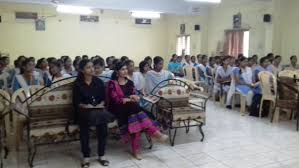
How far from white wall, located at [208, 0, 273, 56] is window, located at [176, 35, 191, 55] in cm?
156

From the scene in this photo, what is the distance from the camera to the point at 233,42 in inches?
377

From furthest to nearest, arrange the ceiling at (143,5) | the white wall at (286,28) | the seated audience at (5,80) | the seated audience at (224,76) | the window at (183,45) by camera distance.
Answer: the window at (183,45)
the ceiling at (143,5)
the white wall at (286,28)
the seated audience at (224,76)
the seated audience at (5,80)

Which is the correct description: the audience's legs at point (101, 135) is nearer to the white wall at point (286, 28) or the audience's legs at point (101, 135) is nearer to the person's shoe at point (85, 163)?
the person's shoe at point (85, 163)

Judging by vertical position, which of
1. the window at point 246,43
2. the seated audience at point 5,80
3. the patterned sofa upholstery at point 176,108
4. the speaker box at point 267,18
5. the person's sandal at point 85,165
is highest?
the speaker box at point 267,18

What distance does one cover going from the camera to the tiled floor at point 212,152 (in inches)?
134

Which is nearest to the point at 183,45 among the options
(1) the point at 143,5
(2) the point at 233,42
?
(2) the point at 233,42

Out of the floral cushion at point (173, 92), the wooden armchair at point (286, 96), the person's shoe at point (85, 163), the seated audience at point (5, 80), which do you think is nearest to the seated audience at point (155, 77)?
the floral cushion at point (173, 92)

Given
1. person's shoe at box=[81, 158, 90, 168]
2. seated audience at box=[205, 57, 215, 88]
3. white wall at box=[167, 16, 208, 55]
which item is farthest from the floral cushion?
white wall at box=[167, 16, 208, 55]

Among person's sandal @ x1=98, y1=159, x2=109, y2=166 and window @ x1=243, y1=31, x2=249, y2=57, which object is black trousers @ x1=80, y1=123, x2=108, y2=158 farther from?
window @ x1=243, y1=31, x2=249, y2=57

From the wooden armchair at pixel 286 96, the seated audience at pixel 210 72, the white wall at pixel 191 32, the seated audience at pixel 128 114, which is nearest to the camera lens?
the seated audience at pixel 128 114

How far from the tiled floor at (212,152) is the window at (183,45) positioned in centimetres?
759

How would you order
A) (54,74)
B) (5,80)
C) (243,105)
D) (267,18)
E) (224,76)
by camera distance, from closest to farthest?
(54,74) → (5,80) → (243,105) → (224,76) → (267,18)

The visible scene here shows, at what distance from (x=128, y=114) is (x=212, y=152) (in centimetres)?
118

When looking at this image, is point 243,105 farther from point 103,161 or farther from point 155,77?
point 103,161
